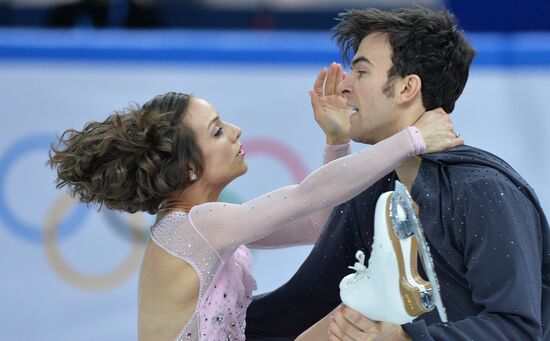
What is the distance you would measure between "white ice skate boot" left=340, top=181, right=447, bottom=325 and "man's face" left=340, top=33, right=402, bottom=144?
1.92ft

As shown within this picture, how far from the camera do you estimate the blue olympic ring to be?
457 centimetres

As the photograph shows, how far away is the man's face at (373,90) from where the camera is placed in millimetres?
2980

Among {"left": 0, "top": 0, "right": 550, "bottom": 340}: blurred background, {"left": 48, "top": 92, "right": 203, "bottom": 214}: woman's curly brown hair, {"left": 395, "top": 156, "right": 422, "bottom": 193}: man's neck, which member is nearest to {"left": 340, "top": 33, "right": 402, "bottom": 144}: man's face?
{"left": 395, "top": 156, "right": 422, "bottom": 193}: man's neck

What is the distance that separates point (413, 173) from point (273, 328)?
720mm

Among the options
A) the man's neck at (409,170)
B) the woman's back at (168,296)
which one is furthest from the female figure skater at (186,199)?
the man's neck at (409,170)

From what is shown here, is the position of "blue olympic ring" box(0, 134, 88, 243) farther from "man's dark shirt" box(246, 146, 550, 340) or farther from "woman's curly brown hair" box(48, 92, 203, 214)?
"man's dark shirt" box(246, 146, 550, 340)

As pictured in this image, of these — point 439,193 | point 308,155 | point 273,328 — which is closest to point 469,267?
Answer: point 439,193

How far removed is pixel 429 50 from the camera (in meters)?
2.96

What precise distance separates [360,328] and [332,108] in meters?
0.99

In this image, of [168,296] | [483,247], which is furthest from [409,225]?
[168,296]

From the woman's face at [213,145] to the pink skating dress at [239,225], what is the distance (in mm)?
159

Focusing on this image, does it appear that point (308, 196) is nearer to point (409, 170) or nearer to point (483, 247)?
point (409, 170)

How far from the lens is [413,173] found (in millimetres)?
2881

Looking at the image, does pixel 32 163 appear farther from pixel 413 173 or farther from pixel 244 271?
pixel 413 173
